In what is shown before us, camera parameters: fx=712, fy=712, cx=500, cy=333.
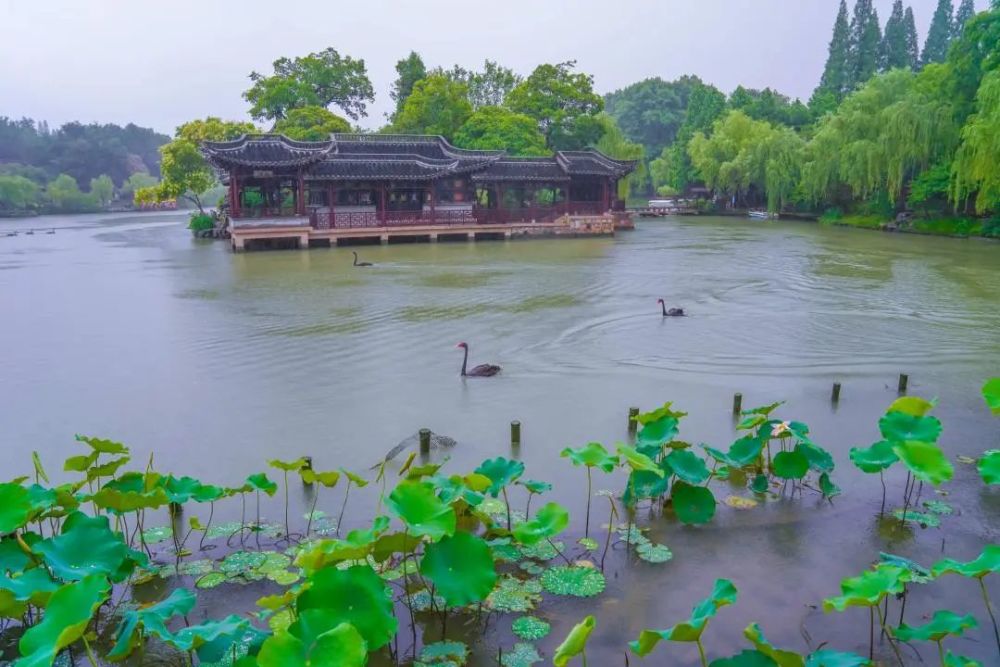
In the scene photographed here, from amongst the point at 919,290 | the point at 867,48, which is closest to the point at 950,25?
the point at 867,48

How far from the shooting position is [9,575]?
11.1 ft

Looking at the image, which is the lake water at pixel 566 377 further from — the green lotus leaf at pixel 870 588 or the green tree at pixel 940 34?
the green tree at pixel 940 34

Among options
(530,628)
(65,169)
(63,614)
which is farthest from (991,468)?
(65,169)

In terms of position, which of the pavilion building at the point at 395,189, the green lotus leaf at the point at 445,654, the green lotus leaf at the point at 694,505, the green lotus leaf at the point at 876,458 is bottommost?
the green lotus leaf at the point at 445,654

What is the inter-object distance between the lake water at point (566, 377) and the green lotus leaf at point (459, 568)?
0.55m

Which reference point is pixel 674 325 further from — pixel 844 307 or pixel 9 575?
pixel 9 575

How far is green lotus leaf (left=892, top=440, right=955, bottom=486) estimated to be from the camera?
3984 mm

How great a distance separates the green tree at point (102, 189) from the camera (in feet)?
205

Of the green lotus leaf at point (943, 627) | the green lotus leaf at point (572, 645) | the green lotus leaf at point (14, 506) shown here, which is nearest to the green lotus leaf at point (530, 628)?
the green lotus leaf at point (572, 645)

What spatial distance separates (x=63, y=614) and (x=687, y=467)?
11.5ft

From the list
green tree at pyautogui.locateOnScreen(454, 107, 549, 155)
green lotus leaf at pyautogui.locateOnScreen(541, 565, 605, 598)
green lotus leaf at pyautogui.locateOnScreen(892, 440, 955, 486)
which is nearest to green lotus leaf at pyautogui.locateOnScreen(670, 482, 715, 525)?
green lotus leaf at pyautogui.locateOnScreen(541, 565, 605, 598)

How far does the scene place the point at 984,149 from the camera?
21.4 meters

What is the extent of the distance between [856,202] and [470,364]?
101 ft

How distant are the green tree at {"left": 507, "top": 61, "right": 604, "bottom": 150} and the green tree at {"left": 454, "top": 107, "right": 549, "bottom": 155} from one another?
2.34m
